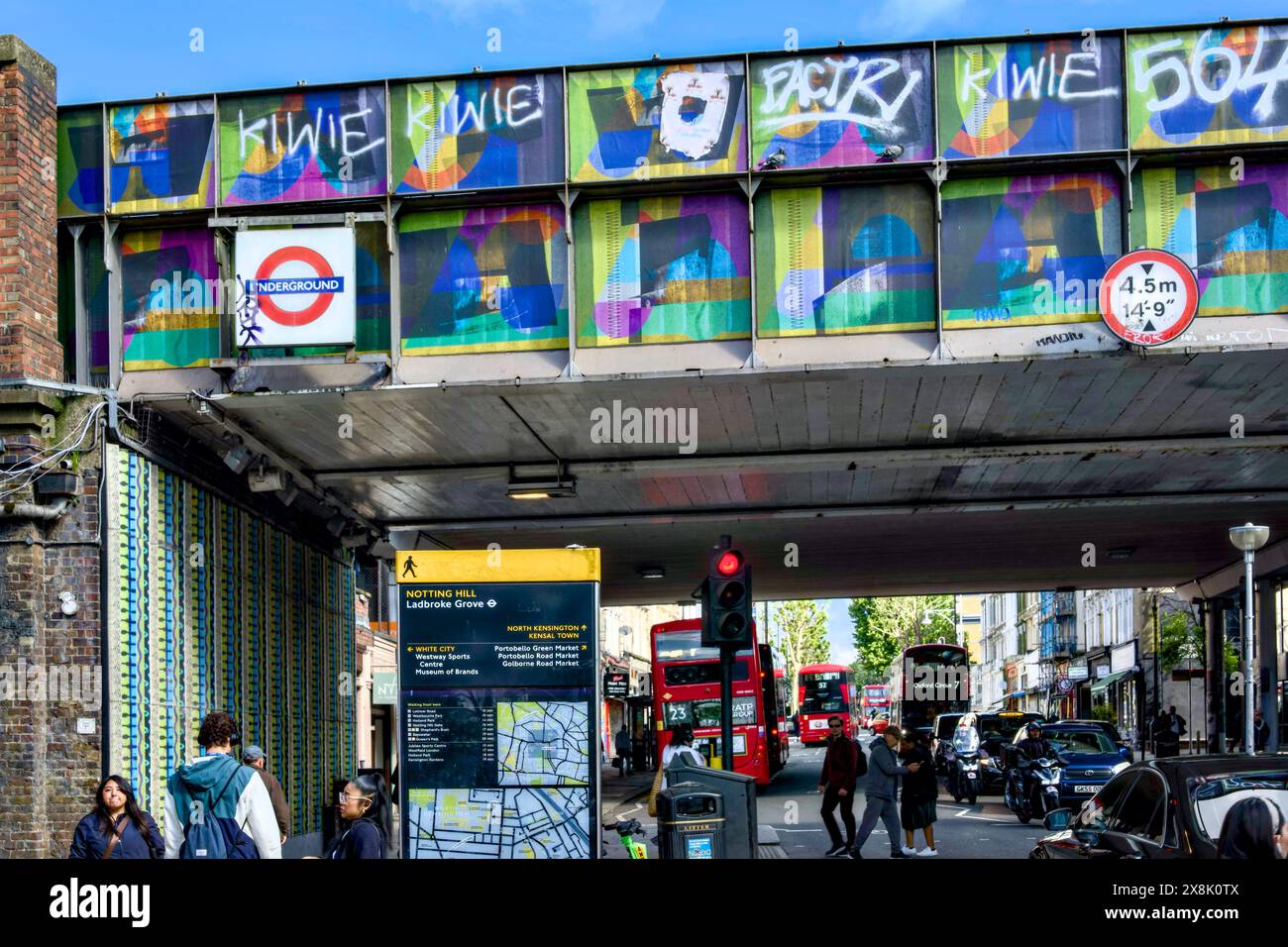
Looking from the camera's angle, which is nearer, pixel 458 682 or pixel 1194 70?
pixel 458 682

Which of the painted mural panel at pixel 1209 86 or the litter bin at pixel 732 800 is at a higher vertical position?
the painted mural panel at pixel 1209 86

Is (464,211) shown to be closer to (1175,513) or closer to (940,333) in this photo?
(940,333)

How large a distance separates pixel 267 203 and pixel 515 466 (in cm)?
553

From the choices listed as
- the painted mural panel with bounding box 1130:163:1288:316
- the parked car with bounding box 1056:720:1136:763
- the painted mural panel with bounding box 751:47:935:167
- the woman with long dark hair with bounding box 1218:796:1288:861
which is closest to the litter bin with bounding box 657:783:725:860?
the woman with long dark hair with bounding box 1218:796:1288:861

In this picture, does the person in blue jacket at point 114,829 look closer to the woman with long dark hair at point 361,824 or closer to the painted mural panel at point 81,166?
the woman with long dark hair at point 361,824

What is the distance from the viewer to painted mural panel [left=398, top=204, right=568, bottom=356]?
14.6 m

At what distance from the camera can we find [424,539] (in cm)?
2539

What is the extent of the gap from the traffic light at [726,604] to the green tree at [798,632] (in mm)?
87867

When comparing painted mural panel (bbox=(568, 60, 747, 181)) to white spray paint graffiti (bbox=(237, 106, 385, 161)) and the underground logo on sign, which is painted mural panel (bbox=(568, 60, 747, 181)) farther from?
the underground logo on sign

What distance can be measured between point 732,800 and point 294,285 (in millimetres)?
6961

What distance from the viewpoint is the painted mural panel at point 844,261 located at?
1422 cm

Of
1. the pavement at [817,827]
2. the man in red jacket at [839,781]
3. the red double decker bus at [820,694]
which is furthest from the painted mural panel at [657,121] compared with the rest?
the red double decker bus at [820,694]

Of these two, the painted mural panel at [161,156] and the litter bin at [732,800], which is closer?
the litter bin at [732,800]
